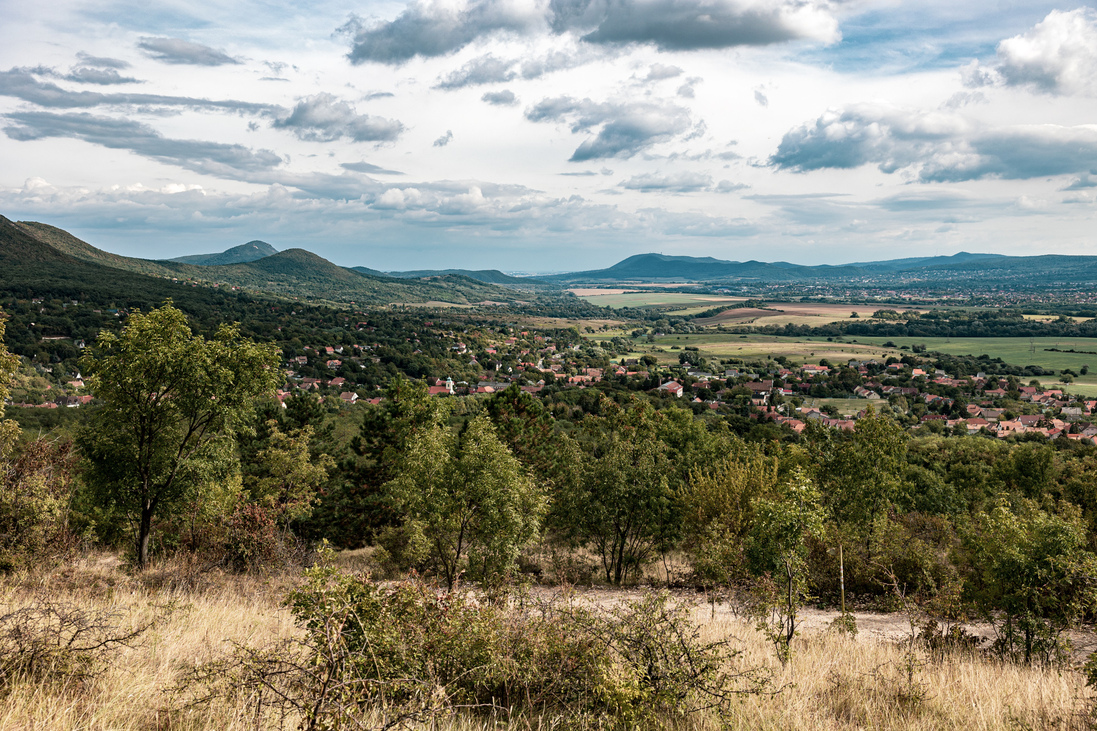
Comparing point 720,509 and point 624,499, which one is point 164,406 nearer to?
point 624,499

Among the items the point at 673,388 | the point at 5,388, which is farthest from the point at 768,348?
the point at 5,388

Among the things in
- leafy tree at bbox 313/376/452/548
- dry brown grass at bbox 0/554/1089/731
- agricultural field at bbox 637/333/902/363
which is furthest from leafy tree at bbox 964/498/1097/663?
agricultural field at bbox 637/333/902/363

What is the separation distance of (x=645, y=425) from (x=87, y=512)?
24.2 meters

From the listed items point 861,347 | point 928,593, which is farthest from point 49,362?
point 861,347

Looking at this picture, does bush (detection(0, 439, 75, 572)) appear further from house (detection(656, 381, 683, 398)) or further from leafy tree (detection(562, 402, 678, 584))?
house (detection(656, 381, 683, 398))

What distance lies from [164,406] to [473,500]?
743cm

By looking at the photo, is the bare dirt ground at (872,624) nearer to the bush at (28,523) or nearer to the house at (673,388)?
the bush at (28,523)

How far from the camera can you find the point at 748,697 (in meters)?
5.67

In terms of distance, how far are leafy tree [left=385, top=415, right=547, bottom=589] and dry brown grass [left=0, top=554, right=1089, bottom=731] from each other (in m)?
5.67

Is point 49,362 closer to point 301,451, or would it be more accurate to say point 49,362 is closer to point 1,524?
point 301,451

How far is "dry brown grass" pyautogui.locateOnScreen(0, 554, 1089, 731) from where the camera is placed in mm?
4594

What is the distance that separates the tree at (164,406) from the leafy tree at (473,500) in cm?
445

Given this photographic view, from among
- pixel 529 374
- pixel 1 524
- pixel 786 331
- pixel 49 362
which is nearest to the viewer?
pixel 1 524

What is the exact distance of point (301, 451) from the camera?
25.4 meters
